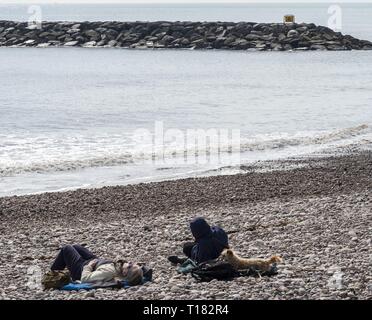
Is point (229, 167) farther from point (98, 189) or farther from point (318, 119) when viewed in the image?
point (318, 119)

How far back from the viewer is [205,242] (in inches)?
421

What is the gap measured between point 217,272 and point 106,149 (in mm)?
15855

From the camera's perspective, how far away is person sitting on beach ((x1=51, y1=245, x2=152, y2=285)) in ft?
33.3

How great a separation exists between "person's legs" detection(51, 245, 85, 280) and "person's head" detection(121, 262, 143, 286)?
58 cm

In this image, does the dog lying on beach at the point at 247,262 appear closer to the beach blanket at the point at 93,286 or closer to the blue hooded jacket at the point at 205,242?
the blue hooded jacket at the point at 205,242

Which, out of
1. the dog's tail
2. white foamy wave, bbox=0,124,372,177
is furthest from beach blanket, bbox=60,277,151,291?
white foamy wave, bbox=0,124,372,177

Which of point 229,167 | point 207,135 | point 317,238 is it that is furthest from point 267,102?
point 317,238

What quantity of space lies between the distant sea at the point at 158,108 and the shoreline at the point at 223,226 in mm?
2498

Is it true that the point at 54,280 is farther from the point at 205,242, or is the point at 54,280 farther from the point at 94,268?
the point at 205,242

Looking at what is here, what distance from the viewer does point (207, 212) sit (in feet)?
50.7

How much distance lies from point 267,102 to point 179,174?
2154 cm

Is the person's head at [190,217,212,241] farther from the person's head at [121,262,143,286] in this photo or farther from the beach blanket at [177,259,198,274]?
the person's head at [121,262,143,286]

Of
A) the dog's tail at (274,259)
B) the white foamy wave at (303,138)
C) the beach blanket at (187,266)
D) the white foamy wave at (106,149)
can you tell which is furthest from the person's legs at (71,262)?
the white foamy wave at (303,138)

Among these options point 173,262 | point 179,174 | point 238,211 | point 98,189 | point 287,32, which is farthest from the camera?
point 287,32
